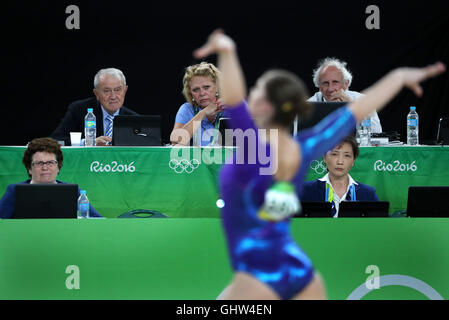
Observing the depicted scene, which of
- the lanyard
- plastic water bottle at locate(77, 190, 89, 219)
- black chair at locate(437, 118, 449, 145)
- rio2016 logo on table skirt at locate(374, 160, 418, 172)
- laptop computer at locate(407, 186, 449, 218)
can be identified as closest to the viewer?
laptop computer at locate(407, 186, 449, 218)

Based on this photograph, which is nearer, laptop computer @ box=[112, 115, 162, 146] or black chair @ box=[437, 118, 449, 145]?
laptop computer @ box=[112, 115, 162, 146]

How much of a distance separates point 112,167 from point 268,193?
12.9 ft

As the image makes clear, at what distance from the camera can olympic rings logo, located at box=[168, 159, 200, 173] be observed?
6.14 meters

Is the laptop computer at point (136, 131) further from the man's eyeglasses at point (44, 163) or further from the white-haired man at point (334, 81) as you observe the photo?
the white-haired man at point (334, 81)

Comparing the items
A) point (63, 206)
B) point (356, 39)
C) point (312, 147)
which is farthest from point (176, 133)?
point (312, 147)

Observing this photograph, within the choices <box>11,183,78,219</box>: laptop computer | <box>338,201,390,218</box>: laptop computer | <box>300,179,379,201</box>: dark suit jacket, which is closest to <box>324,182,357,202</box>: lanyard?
<box>300,179,379,201</box>: dark suit jacket

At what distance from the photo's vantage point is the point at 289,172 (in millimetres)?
2496

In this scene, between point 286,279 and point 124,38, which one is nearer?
point 286,279

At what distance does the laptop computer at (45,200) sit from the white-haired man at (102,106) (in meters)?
2.38

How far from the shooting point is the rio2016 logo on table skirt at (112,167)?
20.2 ft

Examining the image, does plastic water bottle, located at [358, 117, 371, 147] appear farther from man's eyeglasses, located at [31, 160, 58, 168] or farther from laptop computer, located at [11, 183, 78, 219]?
laptop computer, located at [11, 183, 78, 219]

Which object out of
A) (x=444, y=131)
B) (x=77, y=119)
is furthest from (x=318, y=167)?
(x=77, y=119)

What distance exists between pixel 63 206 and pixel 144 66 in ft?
15.1
